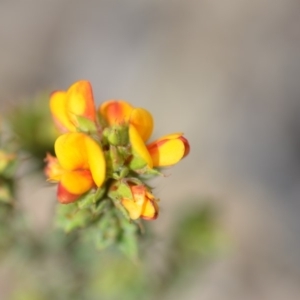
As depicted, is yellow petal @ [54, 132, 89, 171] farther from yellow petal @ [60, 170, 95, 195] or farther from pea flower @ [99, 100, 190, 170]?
pea flower @ [99, 100, 190, 170]

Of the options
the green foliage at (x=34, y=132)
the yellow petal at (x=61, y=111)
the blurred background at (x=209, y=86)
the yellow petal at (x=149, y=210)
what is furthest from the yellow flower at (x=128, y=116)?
the blurred background at (x=209, y=86)

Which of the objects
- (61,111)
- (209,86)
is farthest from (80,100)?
(209,86)

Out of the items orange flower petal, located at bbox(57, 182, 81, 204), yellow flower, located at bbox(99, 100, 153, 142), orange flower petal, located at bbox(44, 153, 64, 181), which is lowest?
orange flower petal, located at bbox(57, 182, 81, 204)

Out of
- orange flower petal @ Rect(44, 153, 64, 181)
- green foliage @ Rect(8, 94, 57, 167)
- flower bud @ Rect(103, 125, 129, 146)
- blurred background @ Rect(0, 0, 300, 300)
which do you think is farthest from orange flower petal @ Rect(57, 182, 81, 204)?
blurred background @ Rect(0, 0, 300, 300)

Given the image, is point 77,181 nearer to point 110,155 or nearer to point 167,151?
point 110,155

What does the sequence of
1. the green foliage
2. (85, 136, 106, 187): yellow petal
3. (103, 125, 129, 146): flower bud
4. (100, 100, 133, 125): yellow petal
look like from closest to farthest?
(85, 136, 106, 187): yellow petal
(103, 125, 129, 146): flower bud
(100, 100, 133, 125): yellow petal
the green foliage

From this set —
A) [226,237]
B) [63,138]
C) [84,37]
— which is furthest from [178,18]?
[63,138]

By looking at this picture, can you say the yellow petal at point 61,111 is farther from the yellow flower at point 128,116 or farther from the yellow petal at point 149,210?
the yellow petal at point 149,210
